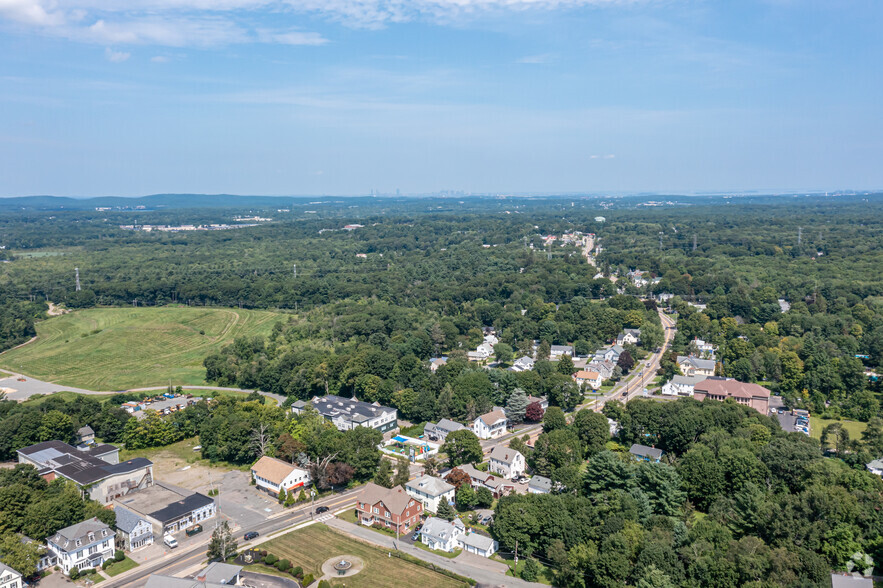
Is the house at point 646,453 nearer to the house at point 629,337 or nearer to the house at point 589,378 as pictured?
the house at point 589,378

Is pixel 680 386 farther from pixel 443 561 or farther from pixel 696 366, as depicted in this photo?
pixel 443 561

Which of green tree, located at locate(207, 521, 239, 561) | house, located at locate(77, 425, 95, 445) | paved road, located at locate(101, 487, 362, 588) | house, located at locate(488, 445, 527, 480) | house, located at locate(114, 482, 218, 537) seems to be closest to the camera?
paved road, located at locate(101, 487, 362, 588)

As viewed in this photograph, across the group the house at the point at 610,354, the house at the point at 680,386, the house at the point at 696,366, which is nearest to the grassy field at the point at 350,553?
the house at the point at 680,386

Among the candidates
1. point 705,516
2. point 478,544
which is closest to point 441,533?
point 478,544

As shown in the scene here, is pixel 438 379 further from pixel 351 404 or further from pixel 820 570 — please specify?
pixel 820 570

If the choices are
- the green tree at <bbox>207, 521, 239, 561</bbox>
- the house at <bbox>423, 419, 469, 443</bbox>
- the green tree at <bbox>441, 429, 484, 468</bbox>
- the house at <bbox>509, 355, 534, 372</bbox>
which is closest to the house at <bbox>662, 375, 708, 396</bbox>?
the house at <bbox>509, 355, 534, 372</bbox>

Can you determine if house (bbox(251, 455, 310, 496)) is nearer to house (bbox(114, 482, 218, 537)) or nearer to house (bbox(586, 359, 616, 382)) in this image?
house (bbox(114, 482, 218, 537))

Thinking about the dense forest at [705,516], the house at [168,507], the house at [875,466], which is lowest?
the house at [168,507]
